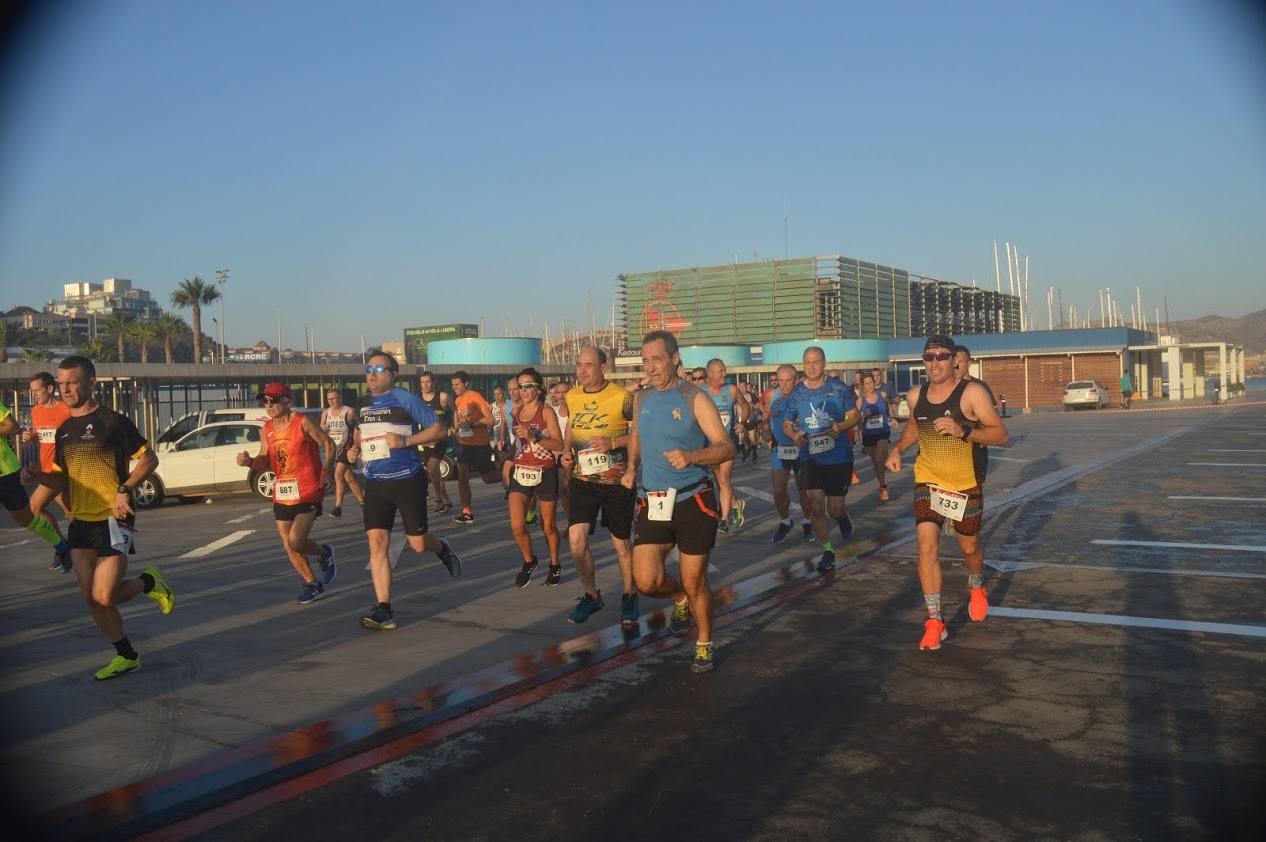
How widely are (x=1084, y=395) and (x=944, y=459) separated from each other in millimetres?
43460

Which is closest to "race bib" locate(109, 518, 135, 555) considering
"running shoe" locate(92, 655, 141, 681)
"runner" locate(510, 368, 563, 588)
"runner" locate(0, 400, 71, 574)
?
"running shoe" locate(92, 655, 141, 681)

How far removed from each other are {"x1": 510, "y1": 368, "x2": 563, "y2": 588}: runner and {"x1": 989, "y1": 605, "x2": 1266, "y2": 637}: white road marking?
3.72 m

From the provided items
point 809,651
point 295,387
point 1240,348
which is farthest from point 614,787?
point 1240,348

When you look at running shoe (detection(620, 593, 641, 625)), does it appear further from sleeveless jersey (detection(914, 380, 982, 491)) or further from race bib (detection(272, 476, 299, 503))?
race bib (detection(272, 476, 299, 503))

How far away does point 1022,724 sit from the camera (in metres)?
4.94

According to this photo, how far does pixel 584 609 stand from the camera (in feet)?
24.4

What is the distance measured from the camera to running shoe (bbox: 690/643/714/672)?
5.95 meters

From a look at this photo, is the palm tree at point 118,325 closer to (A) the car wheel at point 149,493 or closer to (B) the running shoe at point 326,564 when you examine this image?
(A) the car wheel at point 149,493

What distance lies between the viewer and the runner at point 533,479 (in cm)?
878

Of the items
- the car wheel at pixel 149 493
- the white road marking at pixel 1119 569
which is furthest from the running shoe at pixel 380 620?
the car wheel at pixel 149 493

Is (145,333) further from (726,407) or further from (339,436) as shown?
(726,407)

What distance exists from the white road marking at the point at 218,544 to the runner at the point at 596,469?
18.6 feet

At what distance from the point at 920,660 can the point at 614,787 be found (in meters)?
2.63

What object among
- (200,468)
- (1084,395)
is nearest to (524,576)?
(200,468)
